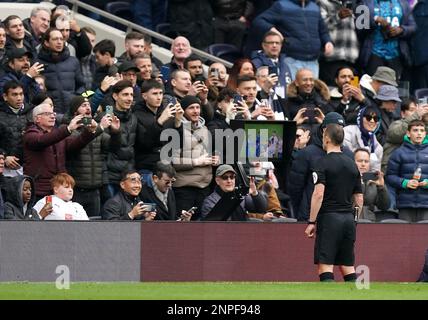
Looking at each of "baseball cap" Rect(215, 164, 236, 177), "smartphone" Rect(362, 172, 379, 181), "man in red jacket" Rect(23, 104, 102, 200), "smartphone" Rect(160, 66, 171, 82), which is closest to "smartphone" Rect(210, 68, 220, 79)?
"smartphone" Rect(160, 66, 171, 82)

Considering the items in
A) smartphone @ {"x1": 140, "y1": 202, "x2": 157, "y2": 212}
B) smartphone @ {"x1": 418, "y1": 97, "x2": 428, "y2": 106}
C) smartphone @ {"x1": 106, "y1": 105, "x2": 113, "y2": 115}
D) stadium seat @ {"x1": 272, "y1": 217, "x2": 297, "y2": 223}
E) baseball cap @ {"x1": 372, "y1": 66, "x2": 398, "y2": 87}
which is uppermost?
baseball cap @ {"x1": 372, "y1": 66, "x2": 398, "y2": 87}

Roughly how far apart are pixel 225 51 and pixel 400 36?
→ 3.01 m

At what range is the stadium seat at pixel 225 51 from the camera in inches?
1184

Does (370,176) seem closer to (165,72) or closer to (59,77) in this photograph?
(165,72)

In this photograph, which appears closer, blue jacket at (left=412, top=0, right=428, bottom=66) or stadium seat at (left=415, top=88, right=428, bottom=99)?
stadium seat at (left=415, top=88, right=428, bottom=99)

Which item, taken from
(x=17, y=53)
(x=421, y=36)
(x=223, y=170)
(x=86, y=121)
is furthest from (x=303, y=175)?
(x=421, y=36)

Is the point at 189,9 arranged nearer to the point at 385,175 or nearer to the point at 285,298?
the point at 385,175

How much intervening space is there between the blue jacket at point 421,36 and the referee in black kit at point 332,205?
10250 millimetres

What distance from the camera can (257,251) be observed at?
23.4m

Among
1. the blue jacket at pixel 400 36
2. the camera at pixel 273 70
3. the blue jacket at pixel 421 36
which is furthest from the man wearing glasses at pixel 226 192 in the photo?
the blue jacket at pixel 421 36

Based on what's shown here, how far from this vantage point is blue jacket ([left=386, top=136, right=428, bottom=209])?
82.7 feet

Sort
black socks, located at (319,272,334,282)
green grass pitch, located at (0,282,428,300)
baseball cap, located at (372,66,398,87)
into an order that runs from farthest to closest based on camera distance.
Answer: baseball cap, located at (372,66,398,87)
black socks, located at (319,272,334,282)
green grass pitch, located at (0,282,428,300)

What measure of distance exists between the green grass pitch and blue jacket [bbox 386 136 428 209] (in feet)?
10.2

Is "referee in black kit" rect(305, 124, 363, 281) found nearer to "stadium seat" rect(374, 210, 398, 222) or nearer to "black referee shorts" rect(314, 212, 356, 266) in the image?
"black referee shorts" rect(314, 212, 356, 266)
